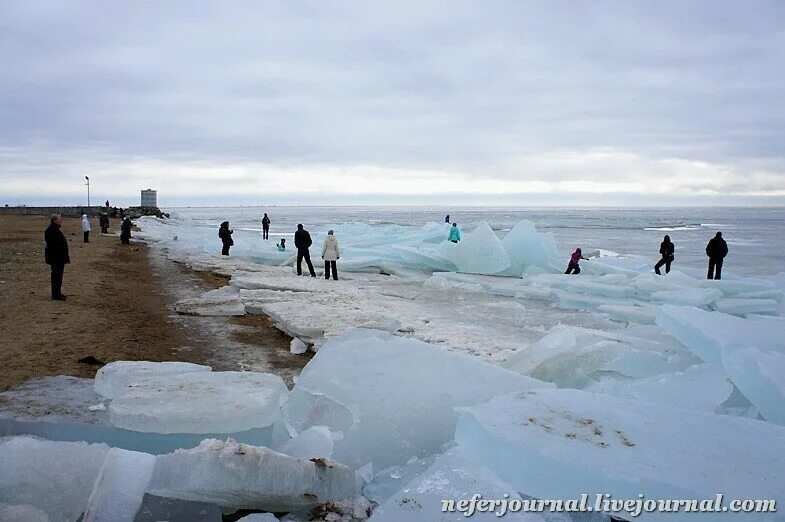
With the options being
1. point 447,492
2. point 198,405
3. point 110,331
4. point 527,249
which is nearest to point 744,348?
point 447,492

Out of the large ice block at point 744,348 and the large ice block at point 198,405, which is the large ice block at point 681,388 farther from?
the large ice block at point 198,405

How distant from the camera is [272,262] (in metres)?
15.9

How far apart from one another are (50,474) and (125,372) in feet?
5.28

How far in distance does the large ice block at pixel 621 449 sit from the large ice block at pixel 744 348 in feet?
1.94

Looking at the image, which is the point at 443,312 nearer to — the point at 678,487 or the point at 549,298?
the point at 549,298

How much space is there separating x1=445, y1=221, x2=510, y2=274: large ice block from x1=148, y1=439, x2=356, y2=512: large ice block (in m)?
11.4

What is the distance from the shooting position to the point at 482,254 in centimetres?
1380

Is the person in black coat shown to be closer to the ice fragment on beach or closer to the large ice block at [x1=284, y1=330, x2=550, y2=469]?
the large ice block at [x1=284, y1=330, x2=550, y2=469]

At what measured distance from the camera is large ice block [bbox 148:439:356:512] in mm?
2550

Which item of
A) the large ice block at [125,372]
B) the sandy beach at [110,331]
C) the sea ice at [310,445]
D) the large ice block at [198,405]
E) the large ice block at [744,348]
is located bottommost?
the sandy beach at [110,331]

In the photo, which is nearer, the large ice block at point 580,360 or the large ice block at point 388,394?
the large ice block at point 388,394

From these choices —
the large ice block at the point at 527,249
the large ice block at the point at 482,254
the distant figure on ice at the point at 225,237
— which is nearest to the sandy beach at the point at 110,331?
the distant figure on ice at the point at 225,237

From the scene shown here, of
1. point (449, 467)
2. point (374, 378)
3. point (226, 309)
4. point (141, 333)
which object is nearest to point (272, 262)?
point (226, 309)

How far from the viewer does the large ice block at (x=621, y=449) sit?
2.52 meters
